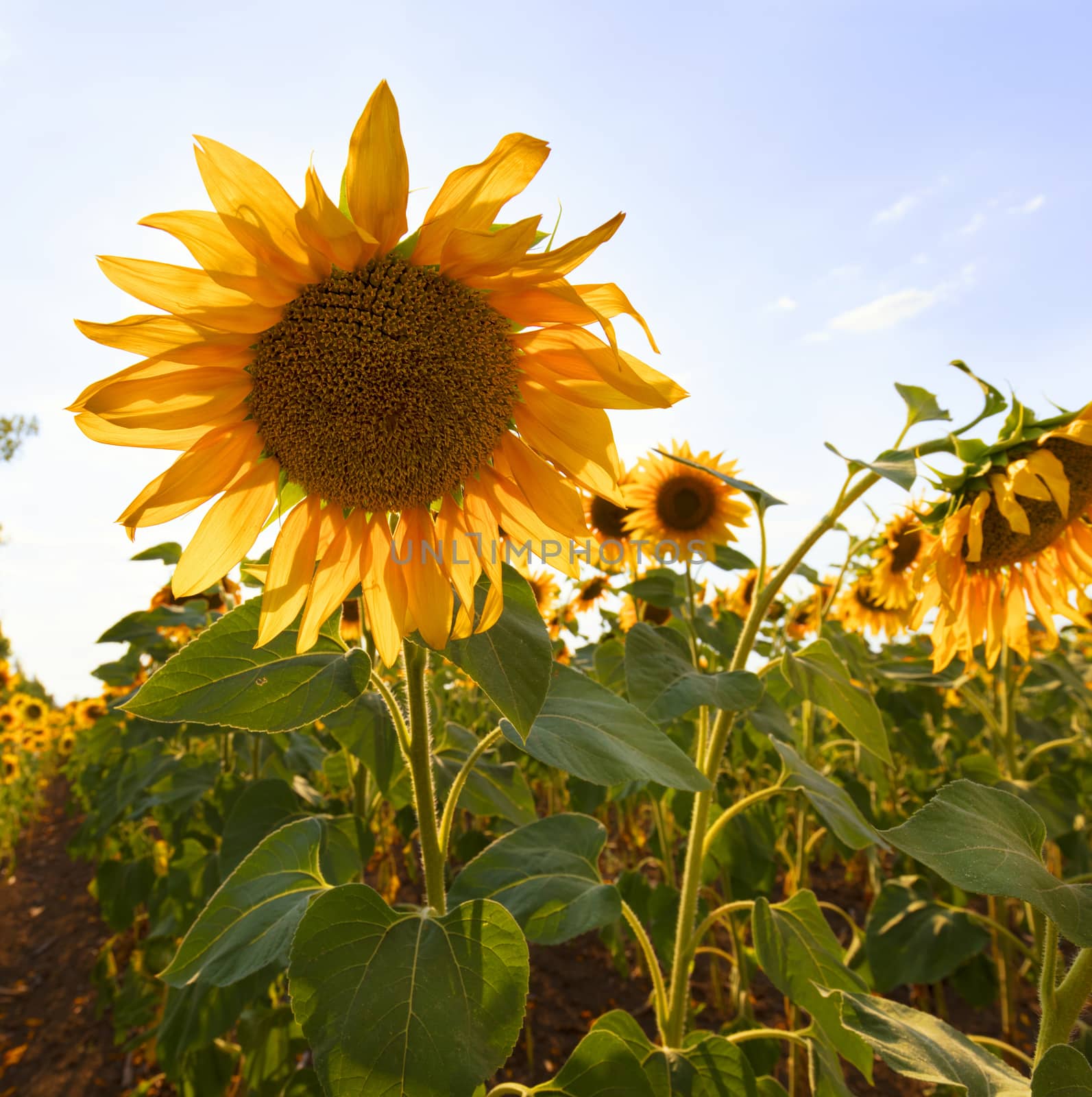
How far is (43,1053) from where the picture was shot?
416cm

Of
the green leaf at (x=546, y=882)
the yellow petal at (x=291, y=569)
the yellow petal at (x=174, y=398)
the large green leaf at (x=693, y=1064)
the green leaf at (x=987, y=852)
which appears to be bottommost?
the large green leaf at (x=693, y=1064)

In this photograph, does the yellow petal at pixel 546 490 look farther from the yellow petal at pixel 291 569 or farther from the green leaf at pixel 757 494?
the green leaf at pixel 757 494

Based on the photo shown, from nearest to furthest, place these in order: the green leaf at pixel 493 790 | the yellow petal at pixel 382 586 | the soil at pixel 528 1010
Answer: the yellow petal at pixel 382 586
the green leaf at pixel 493 790
the soil at pixel 528 1010

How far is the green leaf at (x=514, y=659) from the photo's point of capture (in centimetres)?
101

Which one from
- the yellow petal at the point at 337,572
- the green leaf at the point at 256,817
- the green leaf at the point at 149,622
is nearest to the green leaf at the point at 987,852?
the yellow petal at the point at 337,572

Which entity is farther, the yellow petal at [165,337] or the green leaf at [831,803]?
the green leaf at [831,803]

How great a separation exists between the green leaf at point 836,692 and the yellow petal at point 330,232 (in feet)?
4.01

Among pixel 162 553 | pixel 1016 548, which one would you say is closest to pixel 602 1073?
pixel 1016 548

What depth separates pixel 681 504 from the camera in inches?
153

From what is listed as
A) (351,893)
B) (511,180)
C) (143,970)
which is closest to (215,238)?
(511,180)

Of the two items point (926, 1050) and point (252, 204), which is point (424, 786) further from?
point (252, 204)

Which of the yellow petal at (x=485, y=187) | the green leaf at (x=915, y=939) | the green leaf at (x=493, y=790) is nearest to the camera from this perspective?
the yellow petal at (x=485, y=187)

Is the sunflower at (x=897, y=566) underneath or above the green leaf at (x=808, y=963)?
above

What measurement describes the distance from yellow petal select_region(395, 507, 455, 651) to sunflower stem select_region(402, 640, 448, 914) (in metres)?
0.11
